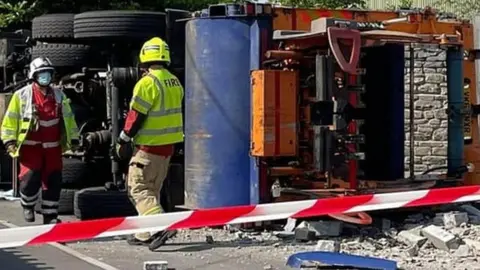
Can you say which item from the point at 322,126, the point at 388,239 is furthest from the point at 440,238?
the point at 322,126

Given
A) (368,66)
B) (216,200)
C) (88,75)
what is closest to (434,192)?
(216,200)

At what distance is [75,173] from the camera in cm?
1091

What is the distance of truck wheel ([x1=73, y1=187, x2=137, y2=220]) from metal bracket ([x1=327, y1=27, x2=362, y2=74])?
9.01 ft

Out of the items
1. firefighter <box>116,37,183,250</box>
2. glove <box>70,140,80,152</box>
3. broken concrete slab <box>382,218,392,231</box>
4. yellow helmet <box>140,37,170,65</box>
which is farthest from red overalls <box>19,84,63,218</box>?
broken concrete slab <box>382,218,392,231</box>

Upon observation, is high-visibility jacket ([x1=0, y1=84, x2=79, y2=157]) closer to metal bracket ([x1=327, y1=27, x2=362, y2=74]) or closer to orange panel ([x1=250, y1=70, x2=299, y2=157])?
orange panel ([x1=250, y1=70, x2=299, y2=157])

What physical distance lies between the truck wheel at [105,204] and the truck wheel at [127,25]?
1.65 metres

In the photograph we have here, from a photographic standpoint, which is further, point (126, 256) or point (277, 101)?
point (277, 101)

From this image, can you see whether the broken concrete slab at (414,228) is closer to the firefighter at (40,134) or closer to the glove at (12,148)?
the firefighter at (40,134)

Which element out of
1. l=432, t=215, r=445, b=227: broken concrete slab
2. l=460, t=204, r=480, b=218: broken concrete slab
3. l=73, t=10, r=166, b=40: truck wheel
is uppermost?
l=73, t=10, r=166, b=40: truck wheel

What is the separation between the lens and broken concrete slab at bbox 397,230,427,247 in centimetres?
846

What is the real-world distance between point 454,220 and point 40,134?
3.84 metres

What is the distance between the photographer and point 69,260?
26.5 feet

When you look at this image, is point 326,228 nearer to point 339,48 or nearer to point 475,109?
point 339,48

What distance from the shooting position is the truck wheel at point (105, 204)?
10.1 m
